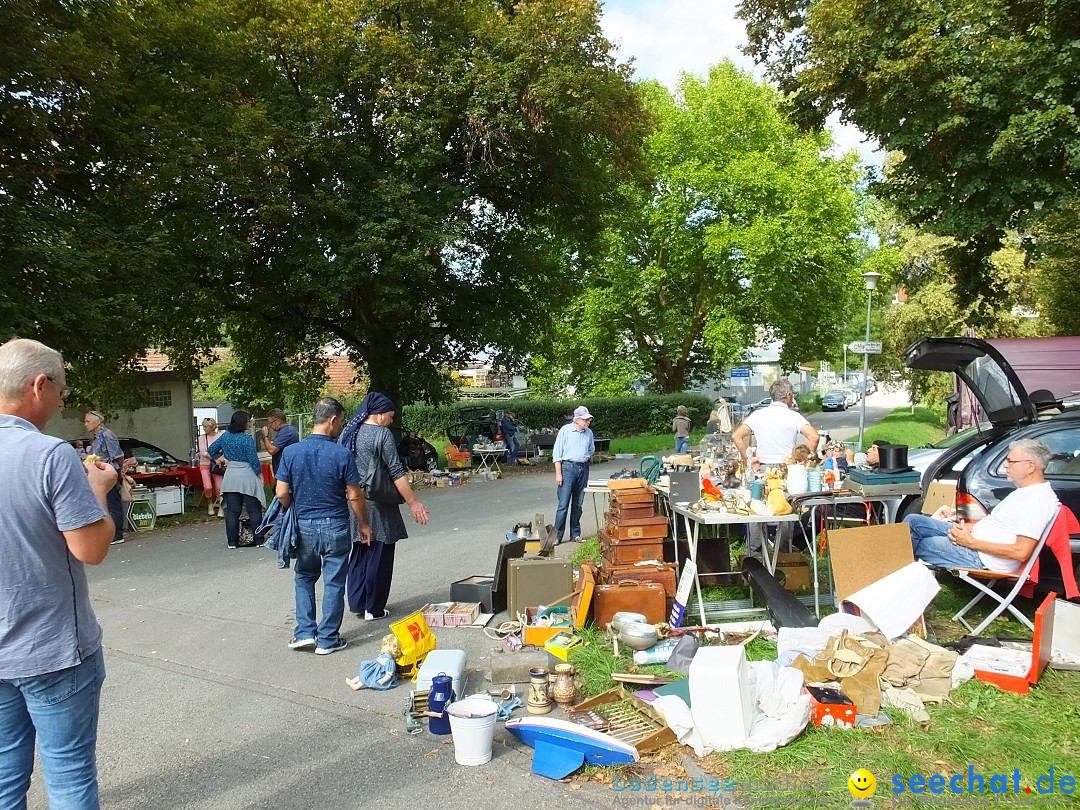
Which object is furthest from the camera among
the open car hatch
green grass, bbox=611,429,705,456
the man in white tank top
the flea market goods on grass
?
green grass, bbox=611,429,705,456

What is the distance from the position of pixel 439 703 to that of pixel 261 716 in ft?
4.04

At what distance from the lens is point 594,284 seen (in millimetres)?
32906

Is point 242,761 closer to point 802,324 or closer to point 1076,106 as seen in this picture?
point 1076,106

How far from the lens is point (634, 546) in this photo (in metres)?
6.45

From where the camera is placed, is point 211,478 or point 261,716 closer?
point 261,716

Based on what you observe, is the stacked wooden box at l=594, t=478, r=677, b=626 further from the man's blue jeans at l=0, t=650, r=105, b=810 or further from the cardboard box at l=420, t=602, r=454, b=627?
the man's blue jeans at l=0, t=650, r=105, b=810

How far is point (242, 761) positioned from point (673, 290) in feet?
102

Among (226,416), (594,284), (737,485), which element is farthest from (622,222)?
(737,485)

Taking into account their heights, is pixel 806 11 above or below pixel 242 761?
above

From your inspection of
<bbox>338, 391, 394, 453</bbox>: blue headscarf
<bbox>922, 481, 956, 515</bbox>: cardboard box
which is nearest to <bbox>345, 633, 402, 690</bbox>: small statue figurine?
<bbox>338, 391, 394, 453</bbox>: blue headscarf

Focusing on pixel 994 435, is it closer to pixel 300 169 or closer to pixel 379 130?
pixel 300 169

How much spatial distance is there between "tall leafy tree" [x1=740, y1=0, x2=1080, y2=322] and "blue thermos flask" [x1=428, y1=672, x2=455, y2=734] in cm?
957

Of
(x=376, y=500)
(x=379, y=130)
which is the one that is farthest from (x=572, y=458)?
(x=379, y=130)

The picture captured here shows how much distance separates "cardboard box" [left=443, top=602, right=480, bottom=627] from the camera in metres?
6.59
